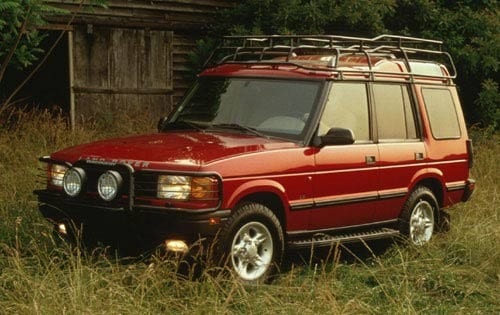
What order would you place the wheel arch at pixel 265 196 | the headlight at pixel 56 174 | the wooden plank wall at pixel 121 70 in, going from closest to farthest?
the wheel arch at pixel 265 196, the headlight at pixel 56 174, the wooden plank wall at pixel 121 70

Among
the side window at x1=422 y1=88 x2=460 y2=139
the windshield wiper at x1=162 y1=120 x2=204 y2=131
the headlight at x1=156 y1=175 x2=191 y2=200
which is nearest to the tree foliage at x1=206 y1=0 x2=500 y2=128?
the side window at x1=422 y1=88 x2=460 y2=139

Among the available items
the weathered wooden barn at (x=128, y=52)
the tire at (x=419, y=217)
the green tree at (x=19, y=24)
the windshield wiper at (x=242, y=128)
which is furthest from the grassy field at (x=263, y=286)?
the weathered wooden barn at (x=128, y=52)

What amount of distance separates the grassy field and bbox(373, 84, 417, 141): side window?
3.57ft

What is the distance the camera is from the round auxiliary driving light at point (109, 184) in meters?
6.54

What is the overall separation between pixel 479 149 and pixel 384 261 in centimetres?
Answer: 851

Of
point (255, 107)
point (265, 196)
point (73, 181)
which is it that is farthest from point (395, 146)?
point (73, 181)

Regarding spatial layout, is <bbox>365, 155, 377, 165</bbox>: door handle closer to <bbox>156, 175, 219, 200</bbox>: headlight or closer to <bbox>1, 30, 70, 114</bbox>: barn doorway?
<bbox>156, 175, 219, 200</bbox>: headlight

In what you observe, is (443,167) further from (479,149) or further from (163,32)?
(163,32)

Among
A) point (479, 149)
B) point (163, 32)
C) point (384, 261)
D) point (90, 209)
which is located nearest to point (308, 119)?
point (384, 261)

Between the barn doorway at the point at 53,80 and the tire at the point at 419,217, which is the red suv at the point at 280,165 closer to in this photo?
the tire at the point at 419,217

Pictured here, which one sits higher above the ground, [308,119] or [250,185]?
[308,119]

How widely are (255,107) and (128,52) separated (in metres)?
9.69

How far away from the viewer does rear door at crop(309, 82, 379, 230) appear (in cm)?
748

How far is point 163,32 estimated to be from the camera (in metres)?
17.6
